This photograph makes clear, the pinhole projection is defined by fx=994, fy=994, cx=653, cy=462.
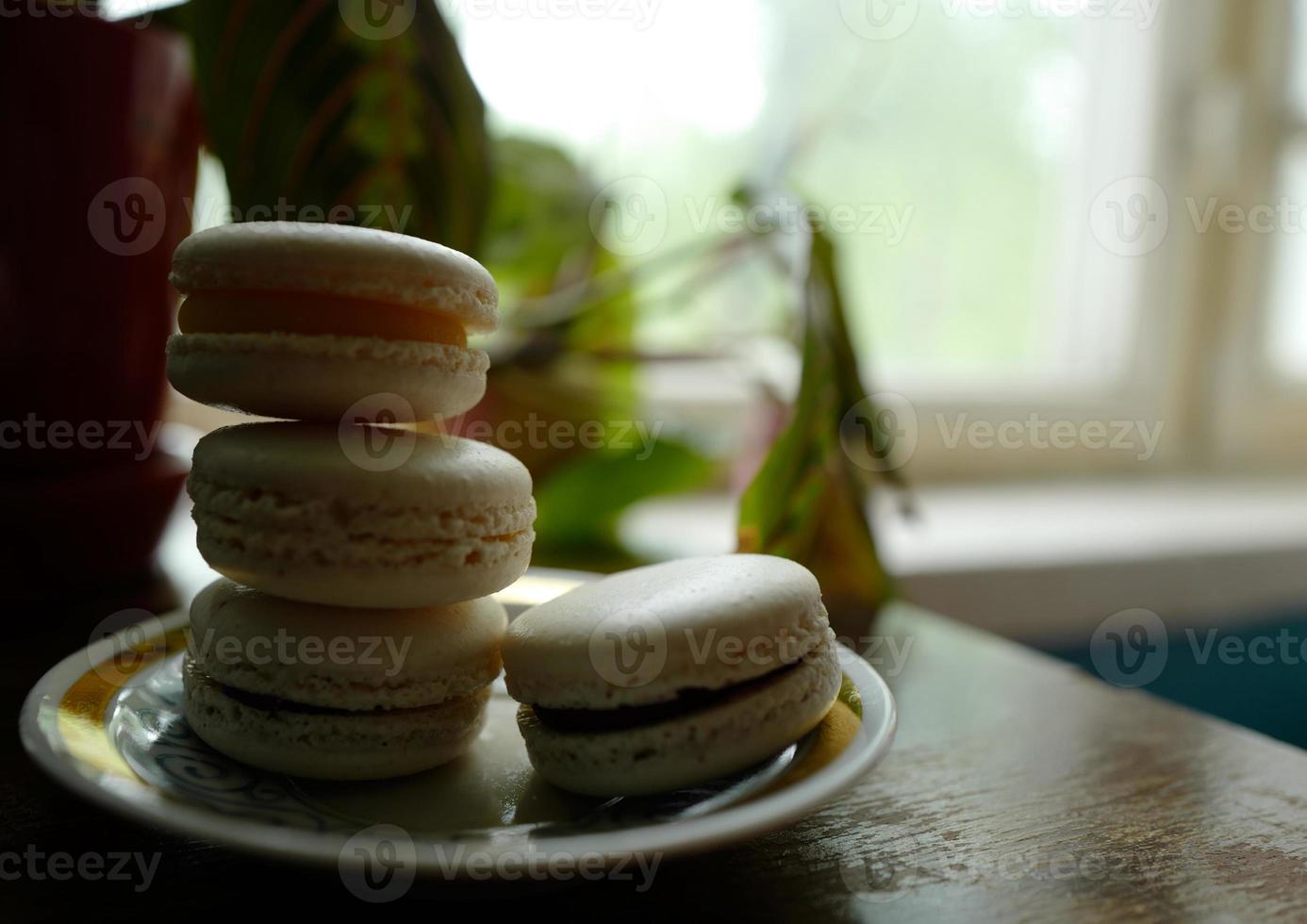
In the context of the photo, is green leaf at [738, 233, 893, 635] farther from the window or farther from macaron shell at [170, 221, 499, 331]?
the window

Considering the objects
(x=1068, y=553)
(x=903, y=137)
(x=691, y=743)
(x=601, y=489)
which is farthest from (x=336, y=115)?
(x=903, y=137)

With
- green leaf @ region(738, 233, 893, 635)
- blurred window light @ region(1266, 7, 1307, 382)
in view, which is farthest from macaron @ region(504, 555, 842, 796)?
blurred window light @ region(1266, 7, 1307, 382)

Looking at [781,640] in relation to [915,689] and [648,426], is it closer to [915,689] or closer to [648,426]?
[915,689]

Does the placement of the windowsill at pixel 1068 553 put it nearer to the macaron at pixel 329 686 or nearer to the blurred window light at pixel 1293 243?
the blurred window light at pixel 1293 243

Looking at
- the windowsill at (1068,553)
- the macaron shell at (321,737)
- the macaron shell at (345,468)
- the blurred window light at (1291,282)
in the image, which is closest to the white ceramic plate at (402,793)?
the macaron shell at (321,737)

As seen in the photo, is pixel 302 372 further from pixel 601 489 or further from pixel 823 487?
pixel 601 489

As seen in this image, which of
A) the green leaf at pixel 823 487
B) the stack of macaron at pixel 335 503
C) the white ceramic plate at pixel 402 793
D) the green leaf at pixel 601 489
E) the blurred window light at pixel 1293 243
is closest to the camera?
the white ceramic plate at pixel 402 793
